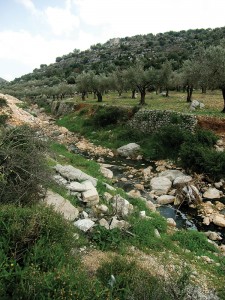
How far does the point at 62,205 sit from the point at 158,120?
21744 millimetres

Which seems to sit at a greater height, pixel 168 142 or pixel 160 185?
pixel 168 142

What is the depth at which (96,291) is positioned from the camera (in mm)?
5750

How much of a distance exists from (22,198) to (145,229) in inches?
181

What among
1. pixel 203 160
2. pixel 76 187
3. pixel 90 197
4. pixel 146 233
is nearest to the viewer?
pixel 146 233

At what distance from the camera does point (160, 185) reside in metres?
19.0

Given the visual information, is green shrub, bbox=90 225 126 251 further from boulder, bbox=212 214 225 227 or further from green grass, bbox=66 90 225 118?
green grass, bbox=66 90 225 118

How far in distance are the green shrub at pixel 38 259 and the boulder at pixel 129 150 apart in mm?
20096

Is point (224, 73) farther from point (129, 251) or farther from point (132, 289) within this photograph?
point (132, 289)

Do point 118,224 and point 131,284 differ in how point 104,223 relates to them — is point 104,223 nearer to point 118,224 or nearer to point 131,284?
point 118,224

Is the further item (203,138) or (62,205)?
(203,138)

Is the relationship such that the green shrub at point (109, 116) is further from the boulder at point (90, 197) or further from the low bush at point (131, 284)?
the low bush at point (131, 284)

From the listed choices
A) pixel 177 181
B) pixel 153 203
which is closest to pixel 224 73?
pixel 177 181

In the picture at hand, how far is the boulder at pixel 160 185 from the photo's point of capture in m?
18.5

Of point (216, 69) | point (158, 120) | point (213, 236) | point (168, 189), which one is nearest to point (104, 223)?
point (213, 236)
